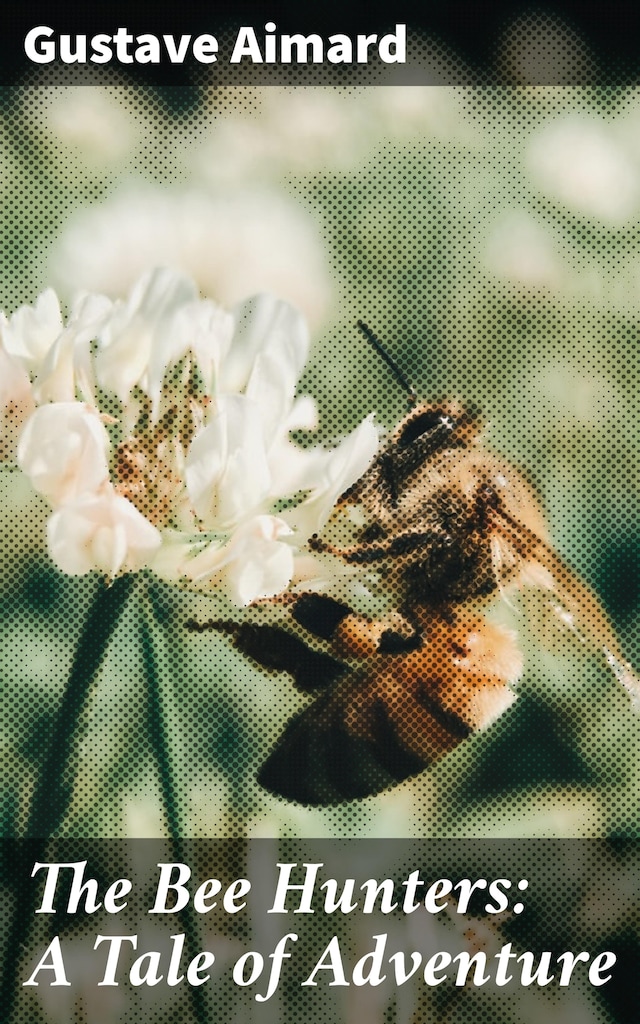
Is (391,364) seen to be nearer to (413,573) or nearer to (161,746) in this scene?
(413,573)

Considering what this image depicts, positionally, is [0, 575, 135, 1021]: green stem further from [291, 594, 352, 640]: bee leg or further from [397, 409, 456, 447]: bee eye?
[397, 409, 456, 447]: bee eye

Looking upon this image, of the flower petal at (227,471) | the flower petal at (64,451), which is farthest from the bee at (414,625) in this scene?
the flower petal at (64,451)

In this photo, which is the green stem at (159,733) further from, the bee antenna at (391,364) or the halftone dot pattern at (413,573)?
the bee antenna at (391,364)

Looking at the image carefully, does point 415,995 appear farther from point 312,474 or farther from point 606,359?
point 606,359

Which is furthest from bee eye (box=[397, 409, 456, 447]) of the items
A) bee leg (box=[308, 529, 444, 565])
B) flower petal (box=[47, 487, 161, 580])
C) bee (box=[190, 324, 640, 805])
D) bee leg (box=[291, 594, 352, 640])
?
flower petal (box=[47, 487, 161, 580])

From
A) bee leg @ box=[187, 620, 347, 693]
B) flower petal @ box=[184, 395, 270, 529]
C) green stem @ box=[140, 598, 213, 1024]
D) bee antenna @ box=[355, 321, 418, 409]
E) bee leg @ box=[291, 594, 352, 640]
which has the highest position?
bee antenna @ box=[355, 321, 418, 409]

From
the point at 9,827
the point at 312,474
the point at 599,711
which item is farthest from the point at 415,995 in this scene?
the point at 312,474
